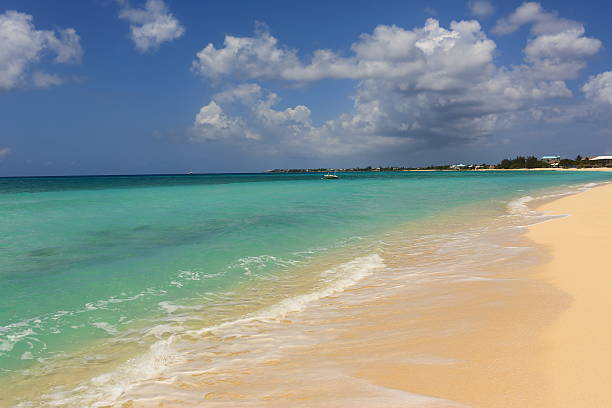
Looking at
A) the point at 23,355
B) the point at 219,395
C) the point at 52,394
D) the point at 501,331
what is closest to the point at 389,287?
the point at 501,331

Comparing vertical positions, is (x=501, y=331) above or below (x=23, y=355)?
above

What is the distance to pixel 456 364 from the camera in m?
3.48

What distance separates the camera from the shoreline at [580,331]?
9.24ft

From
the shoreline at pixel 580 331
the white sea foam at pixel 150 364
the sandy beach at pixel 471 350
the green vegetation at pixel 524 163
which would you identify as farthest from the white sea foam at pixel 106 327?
the green vegetation at pixel 524 163

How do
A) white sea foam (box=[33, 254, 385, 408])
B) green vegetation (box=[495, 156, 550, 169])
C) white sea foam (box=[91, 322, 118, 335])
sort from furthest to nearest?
green vegetation (box=[495, 156, 550, 169]) → white sea foam (box=[91, 322, 118, 335]) → white sea foam (box=[33, 254, 385, 408])

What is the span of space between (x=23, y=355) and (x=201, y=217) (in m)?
14.3

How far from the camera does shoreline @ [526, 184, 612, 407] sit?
282cm

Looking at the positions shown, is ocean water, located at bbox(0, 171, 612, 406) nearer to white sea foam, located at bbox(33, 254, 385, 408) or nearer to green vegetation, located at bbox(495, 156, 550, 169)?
white sea foam, located at bbox(33, 254, 385, 408)

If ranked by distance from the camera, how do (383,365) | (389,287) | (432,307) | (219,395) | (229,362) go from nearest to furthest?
1. (219,395)
2. (383,365)
3. (229,362)
4. (432,307)
5. (389,287)

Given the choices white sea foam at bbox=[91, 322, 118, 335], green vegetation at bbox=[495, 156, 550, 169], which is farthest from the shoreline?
green vegetation at bbox=[495, 156, 550, 169]

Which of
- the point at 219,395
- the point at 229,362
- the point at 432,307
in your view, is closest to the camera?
the point at 219,395

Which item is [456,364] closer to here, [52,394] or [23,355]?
[52,394]

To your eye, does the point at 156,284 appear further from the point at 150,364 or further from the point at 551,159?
the point at 551,159

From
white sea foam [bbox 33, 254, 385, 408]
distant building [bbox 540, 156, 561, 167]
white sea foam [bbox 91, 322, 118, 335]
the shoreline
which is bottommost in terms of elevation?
white sea foam [bbox 91, 322, 118, 335]
